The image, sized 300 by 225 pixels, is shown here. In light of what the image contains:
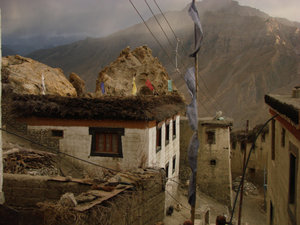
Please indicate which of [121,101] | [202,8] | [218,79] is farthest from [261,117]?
[202,8]

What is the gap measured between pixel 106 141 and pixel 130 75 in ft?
58.8

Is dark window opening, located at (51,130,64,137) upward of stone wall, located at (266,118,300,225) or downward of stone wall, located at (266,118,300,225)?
upward

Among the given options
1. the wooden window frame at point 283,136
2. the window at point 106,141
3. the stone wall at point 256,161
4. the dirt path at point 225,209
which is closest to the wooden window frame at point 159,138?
the window at point 106,141

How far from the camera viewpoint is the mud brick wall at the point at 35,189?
10117 mm

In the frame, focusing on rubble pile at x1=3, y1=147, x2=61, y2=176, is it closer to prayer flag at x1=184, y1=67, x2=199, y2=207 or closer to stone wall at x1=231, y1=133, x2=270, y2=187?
prayer flag at x1=184, y1=67, x2=199, y2=207

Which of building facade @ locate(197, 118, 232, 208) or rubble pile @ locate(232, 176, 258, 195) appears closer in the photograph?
building facade @ locate(197, 118, 232, 208)

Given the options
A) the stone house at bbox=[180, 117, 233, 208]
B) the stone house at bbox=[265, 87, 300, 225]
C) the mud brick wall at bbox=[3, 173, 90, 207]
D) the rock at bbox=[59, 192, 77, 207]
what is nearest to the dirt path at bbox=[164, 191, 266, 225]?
the stone house at bbox=[180, 117, 233, 208]

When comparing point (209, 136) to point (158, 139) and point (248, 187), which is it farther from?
point (248, 187)

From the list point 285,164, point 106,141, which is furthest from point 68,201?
point 106,141

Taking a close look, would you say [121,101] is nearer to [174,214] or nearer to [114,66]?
[174,214]

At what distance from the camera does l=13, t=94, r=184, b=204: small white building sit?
14.9 meters

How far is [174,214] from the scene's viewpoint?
1784cm

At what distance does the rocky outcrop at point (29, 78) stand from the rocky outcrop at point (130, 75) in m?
4.92

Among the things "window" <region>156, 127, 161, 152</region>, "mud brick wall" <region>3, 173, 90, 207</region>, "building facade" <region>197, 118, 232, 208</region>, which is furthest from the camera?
"building facade" <region>197, 118, 232, 208</region>
